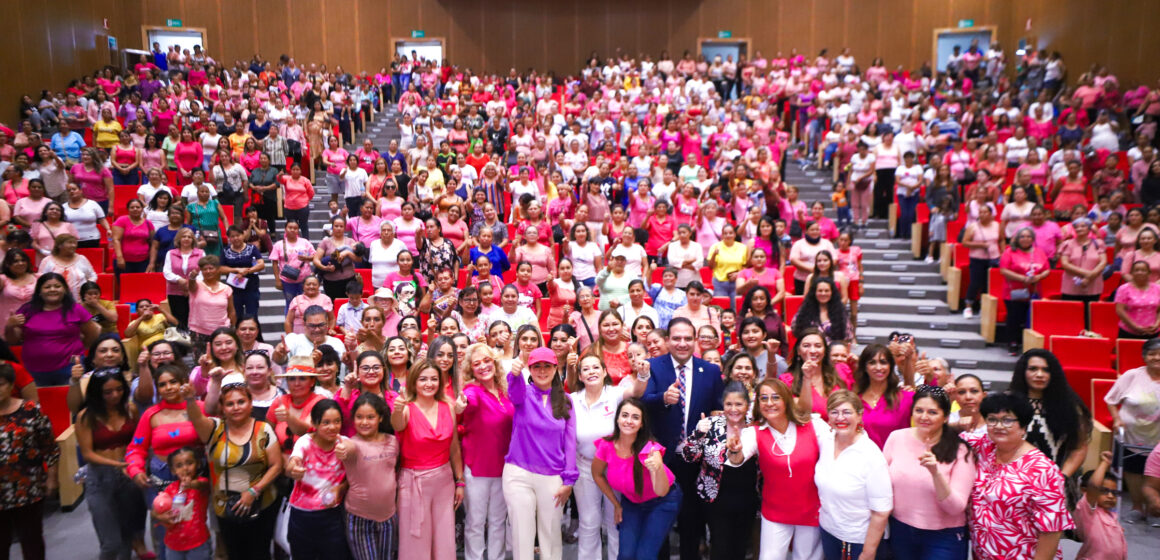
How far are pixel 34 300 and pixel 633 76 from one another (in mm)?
13229

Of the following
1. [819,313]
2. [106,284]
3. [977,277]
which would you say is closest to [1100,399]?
[819,313]

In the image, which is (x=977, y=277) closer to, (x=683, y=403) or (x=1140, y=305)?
(x=1140, y=305)

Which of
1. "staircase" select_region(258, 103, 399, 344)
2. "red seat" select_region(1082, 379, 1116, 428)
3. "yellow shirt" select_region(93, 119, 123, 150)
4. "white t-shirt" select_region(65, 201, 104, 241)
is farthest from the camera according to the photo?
"yellow shirt" select_region(93, 119, 123, 150)

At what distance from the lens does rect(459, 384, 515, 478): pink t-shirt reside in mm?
4543

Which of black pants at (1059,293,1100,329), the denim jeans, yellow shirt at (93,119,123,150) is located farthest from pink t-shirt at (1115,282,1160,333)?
yellow shirt at (93,119,123,150)

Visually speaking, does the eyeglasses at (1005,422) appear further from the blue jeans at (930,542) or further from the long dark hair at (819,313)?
the long dark hair at (819,313)

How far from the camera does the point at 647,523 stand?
4.34 m

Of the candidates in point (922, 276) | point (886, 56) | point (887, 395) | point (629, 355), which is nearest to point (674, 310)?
point (629, 355)

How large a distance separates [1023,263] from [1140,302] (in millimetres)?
1173

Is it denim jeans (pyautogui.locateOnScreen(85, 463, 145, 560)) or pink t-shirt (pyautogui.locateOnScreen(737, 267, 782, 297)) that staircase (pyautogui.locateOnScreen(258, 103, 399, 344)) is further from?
pink t-shirt (pyautogui.locateOnScreen(737, 267, 782, 297))

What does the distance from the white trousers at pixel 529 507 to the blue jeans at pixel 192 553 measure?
5.01 feet

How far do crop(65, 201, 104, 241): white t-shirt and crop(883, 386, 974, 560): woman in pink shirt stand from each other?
26.5ft

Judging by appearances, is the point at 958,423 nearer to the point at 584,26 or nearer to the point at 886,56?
the point at 886,56

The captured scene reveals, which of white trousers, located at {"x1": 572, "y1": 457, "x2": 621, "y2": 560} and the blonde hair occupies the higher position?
the blonde hair
